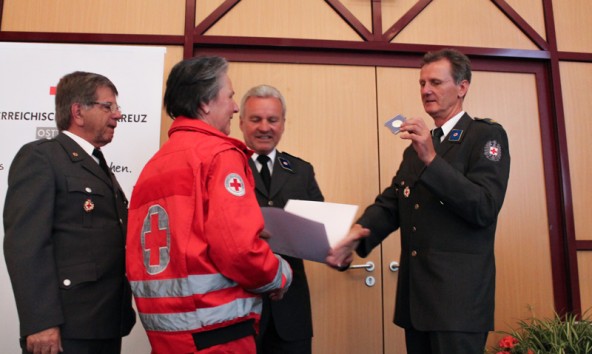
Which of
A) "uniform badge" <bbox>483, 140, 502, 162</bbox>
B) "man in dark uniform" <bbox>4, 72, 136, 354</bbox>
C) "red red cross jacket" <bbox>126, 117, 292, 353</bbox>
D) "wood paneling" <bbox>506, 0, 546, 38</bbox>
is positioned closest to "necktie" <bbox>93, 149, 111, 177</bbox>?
"man in dark uniform" <bbox>4, 72, 136, 354</bbox>

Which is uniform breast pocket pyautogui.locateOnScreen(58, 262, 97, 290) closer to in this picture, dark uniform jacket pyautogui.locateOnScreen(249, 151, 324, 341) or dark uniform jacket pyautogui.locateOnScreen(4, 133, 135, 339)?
dark uniform jacket pyautogui.locateOnScreen(4, 133, 135, 339)

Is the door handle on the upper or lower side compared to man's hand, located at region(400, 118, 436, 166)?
lower

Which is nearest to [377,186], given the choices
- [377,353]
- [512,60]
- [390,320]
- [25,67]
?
[390,320]

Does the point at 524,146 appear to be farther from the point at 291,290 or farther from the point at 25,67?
the point at 25,67

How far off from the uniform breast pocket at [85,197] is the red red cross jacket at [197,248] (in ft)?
1.12

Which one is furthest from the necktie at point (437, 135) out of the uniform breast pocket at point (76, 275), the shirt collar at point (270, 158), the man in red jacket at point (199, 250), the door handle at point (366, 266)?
the uniform breast pocket at point (76, 275)

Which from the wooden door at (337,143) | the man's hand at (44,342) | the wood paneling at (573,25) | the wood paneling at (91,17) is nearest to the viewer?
the man's hand at (44,342)

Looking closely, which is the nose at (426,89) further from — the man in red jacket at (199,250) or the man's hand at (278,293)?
the man's hand at (278,293)

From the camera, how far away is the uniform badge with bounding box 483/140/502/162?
1.78 metres

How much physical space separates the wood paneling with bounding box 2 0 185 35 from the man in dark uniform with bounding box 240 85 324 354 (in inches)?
40.9

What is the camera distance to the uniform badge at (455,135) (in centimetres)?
189

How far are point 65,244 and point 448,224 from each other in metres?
1.36

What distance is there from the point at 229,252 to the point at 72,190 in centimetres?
72

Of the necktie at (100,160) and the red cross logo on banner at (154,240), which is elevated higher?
the necktie at (100,160)
